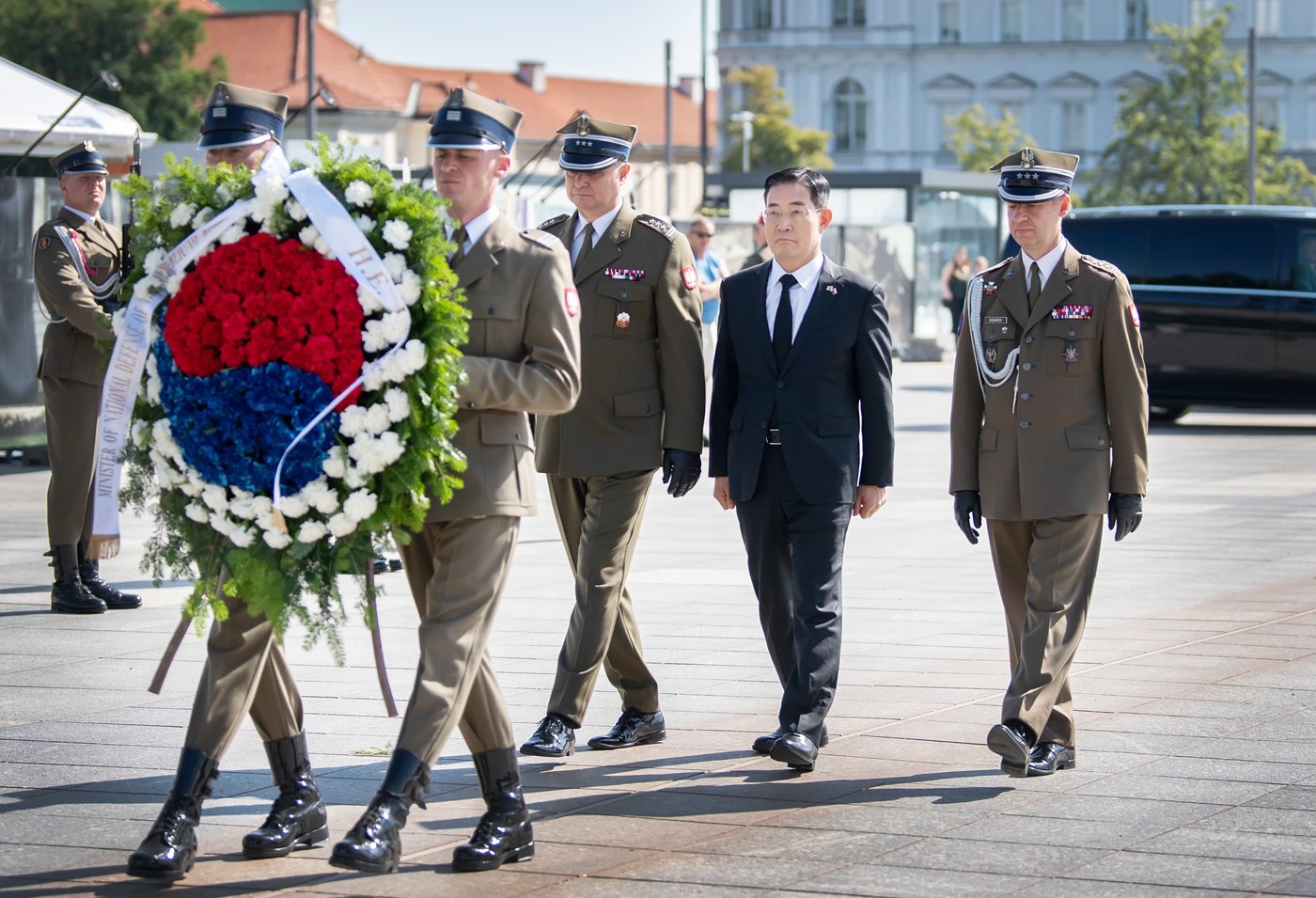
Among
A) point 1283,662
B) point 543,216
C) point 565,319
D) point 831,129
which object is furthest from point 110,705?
point 831,129

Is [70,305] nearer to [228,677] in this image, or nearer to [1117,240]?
[228,677]

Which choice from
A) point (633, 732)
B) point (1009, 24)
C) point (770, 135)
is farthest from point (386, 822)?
point (1009, 24)

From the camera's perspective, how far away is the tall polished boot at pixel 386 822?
496 cm

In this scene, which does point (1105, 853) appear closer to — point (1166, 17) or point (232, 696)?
point (232, 696)

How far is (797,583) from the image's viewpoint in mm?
6645

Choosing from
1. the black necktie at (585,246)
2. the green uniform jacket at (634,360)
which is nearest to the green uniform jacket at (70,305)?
the black necktie at (585,246)

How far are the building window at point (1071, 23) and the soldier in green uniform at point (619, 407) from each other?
94964 mm

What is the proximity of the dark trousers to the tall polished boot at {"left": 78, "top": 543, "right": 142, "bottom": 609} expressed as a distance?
4203 millimetres

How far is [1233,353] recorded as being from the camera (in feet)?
68.8

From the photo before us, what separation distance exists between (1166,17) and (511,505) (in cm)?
9498

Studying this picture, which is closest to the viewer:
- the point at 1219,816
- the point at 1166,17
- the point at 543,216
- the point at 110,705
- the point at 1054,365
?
the point at 1219,816

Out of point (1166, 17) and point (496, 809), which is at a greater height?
point (1166, 17)

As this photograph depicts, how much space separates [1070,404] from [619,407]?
4.79 feet

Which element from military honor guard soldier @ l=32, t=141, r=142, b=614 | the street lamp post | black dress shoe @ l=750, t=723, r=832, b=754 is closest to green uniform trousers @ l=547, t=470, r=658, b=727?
black dress shoe @ l=750, t=723, r=832, b=754
